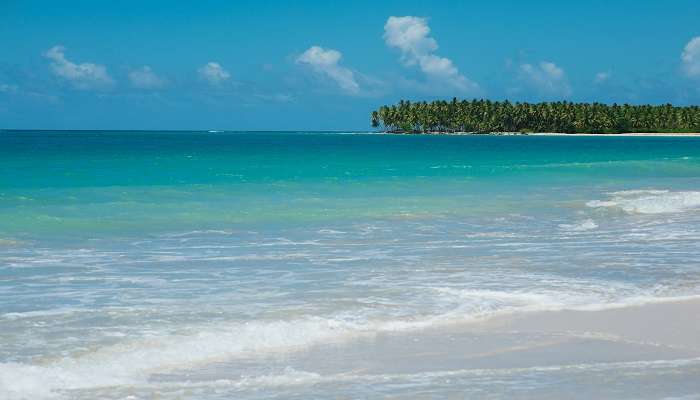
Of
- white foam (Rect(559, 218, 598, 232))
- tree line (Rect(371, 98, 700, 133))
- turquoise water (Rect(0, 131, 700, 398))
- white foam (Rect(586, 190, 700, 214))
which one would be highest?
tree line (Rect(371, 98, 700, 133))

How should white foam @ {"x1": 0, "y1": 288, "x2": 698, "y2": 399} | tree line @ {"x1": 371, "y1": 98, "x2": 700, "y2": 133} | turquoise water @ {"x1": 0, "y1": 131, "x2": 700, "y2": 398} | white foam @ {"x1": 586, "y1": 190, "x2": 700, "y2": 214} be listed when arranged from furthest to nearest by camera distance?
tree line @ {"x1": 371, "y1": 98, "x2": 700, "y2": 133} → white foam @ {"x1": 586, "y1": 190, "x2": 700, "y2": 214} → turquoise water @ {"x1": 0, "y1": 131, "x2": 700, "y2": 398} → white foam @ {"x1": 0, "y1": 288, "x2": 698, "y2": 399}

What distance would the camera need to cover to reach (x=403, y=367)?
6.00 metres

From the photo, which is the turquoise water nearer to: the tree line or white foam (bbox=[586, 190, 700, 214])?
white foam (bbox=[586, 190, 700, 214])

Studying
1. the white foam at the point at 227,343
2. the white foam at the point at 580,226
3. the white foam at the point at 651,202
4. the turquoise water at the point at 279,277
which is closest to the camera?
the white foam at the point at 227,343

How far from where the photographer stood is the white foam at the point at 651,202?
19.5 m

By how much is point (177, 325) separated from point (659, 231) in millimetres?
10265

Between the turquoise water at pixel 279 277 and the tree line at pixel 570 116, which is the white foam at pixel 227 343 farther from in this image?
the tree line at pixel 570 116

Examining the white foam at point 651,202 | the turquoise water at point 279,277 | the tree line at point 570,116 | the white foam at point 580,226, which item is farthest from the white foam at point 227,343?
the tree line at point 570,116

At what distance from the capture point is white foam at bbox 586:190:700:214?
1947cm

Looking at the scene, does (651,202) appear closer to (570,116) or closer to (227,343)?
(227,343)

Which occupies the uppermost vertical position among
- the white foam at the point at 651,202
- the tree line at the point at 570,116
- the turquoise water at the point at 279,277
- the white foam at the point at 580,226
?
the tree line at the point at 570,116

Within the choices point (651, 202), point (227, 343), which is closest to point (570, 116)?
point (651, 202)

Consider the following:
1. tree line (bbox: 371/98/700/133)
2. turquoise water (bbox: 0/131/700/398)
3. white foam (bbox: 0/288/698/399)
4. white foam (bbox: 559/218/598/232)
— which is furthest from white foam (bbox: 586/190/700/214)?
tree line (bbox: 371/98/700/133)

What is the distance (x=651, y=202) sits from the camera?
69.4ft
